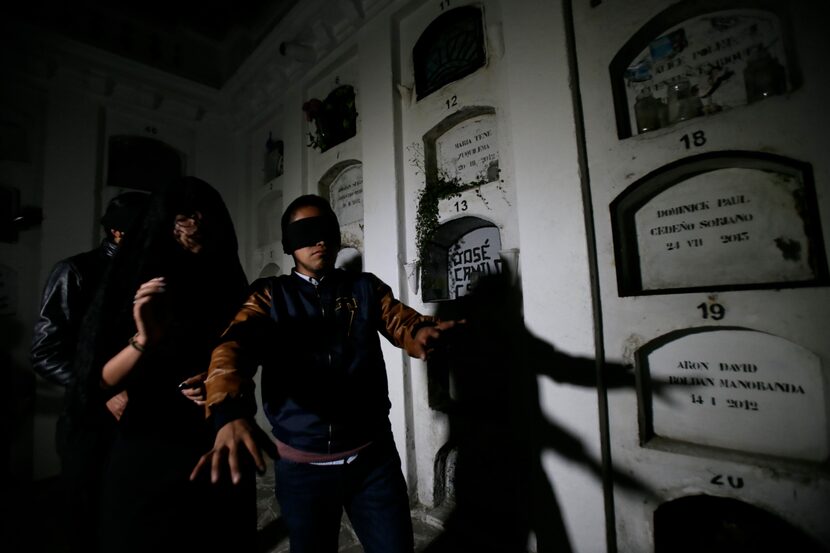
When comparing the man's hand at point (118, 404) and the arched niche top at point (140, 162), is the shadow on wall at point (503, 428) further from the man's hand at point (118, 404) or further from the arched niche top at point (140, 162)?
the arched niche top at point (140, 162)

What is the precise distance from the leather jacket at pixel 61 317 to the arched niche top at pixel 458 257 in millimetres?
2520

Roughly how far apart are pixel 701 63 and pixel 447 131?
2.10 meters

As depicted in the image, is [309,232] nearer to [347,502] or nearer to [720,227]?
[347,502]

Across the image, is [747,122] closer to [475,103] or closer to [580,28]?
[580,28]

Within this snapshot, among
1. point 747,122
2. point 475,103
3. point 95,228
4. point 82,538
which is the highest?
point 475,103

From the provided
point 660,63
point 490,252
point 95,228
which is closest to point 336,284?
point 490,252

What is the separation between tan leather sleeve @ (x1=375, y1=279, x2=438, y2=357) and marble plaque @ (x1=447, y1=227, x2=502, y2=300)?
1597 mm

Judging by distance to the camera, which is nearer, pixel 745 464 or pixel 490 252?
pixel 745 464

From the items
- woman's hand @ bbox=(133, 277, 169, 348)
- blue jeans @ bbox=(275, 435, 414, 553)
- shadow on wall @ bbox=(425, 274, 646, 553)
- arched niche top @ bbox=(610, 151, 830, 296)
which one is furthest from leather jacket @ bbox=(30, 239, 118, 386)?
arched niche top @ bbox=(610, 151, 830, 296)

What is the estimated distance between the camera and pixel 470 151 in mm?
3424

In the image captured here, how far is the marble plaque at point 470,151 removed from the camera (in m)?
3.28

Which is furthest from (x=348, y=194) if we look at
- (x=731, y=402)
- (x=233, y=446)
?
(x=731, y=402)

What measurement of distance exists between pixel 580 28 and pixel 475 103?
98cm

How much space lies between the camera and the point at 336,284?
5.90ft
